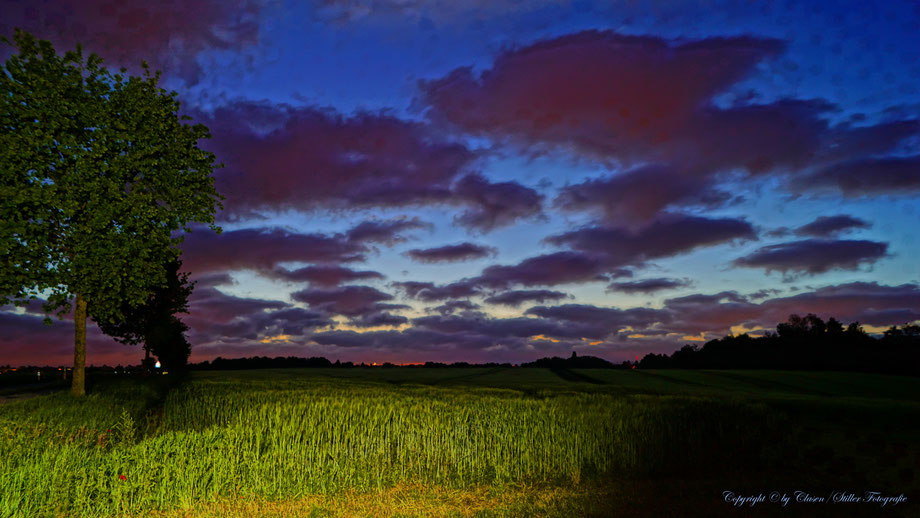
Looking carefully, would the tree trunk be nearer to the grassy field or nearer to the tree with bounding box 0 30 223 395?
the tree with bounding box 0 30 223 395

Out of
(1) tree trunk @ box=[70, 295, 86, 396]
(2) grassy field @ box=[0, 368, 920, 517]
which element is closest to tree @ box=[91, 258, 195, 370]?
Result: (1) tree trunk @ box=[70, 295, 86, 396]

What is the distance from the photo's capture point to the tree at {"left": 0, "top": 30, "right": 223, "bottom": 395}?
76.9 ft

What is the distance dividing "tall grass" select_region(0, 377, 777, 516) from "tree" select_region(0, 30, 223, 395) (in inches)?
273

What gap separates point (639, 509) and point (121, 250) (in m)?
23.5

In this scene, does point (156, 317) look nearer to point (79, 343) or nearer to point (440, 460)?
point (79, 343)

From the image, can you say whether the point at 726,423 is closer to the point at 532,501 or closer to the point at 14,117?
the point at 532,501

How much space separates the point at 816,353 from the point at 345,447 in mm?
92895

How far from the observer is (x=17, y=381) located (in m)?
62.0

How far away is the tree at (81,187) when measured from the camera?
76.9 ft

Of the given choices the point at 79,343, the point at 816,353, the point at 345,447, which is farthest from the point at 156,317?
the point at 816,353

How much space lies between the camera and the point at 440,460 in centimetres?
1616

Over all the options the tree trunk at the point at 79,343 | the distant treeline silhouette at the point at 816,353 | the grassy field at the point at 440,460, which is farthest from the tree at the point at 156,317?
the distant treeline silhouette at the point at 816,353

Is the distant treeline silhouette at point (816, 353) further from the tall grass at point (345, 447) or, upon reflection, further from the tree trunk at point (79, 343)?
the tree trunk at point (79, 343)

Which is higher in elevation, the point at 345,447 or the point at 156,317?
the point at 156,317
